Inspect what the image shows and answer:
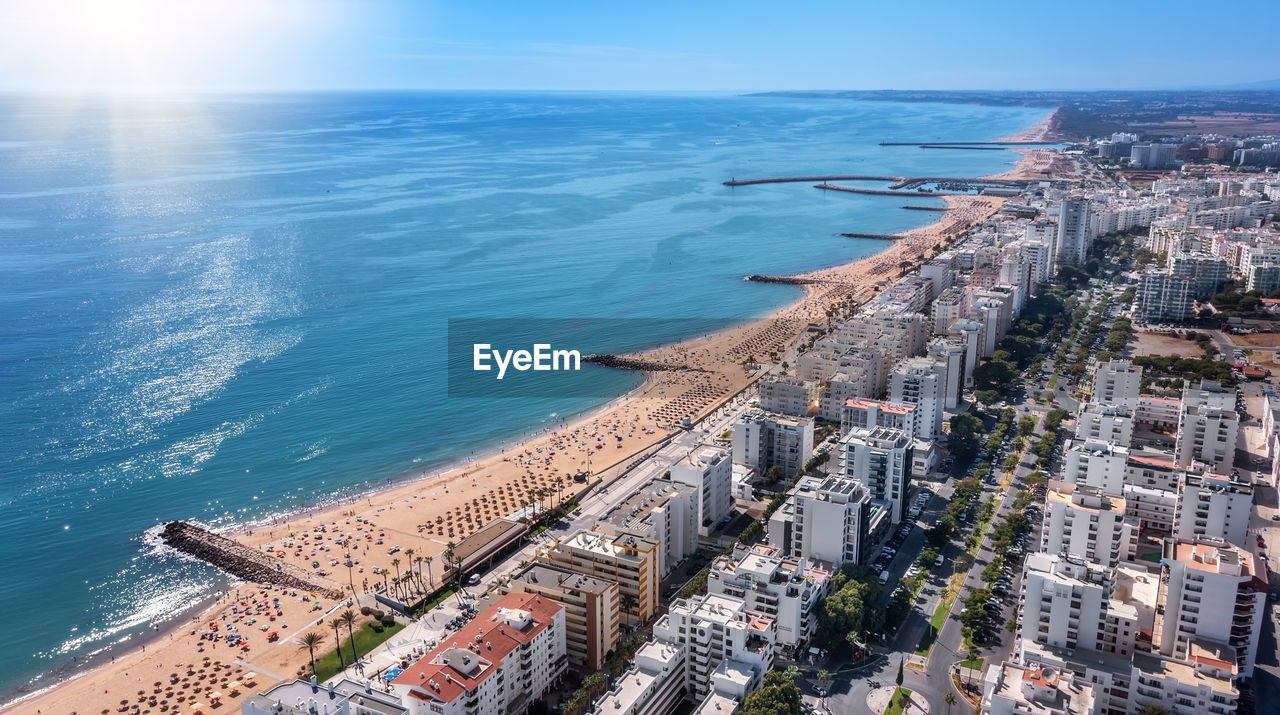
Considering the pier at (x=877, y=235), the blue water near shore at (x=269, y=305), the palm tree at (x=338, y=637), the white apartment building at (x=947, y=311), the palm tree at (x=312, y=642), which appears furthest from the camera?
the pier at (x=877, y=235)

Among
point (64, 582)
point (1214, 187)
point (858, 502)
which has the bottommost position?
point (64, 582)

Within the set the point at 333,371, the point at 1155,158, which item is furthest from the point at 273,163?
the point at 1155,158

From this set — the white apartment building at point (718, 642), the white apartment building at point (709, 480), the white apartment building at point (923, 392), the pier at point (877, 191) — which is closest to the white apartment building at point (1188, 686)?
the white apartment building at point (718, 642)

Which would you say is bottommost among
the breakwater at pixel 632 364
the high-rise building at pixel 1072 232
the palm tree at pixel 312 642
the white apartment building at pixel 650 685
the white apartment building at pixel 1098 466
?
the palm tree at pixel 312 642

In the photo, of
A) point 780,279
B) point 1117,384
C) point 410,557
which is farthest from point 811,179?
point 410,557

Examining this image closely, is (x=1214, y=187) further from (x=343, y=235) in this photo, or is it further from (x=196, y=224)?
(x=196, y=224)

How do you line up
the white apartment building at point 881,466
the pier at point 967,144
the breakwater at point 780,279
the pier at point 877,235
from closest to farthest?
the white apartment building at point 881,466 < the breakwater at point 780,279 < the pier at point 877,235 < the pier at point 967,144

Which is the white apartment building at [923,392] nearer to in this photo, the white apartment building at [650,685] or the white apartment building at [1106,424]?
the white apartment building at [1106,424]

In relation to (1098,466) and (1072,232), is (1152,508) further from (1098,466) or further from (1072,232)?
(1072,232)
